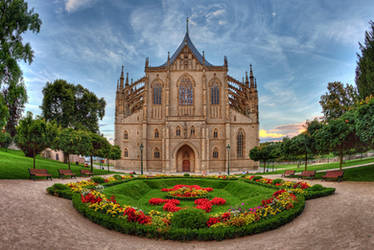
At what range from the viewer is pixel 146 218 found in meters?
7.93

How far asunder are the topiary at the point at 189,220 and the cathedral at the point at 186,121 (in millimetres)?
29444

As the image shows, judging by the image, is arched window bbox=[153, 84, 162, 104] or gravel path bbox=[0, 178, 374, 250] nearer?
gravel path bbox=[0, 178, 374, 250]

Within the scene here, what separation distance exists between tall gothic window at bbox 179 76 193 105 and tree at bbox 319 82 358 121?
23071mm

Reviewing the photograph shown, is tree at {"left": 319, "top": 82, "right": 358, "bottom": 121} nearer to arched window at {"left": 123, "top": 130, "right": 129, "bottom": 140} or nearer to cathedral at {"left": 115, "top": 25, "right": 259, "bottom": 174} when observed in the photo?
cathedral at {"left": 115, "top": 25, "right": 259, "bottom": 174}

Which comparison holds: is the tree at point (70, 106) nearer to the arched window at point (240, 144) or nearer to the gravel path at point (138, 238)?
the arched window at point (240, 144)

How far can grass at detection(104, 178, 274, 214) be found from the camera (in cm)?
1162

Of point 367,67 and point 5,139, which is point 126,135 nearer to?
point 5,139

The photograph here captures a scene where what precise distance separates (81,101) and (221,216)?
38763mm

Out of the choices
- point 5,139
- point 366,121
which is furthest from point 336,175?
point 5,139

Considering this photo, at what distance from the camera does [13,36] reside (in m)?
15.2

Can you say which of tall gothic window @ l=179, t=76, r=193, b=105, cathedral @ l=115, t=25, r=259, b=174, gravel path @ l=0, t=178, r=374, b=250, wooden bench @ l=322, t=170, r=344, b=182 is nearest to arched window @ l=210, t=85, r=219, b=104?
cathedral @ l=115, t=25, r=259, b=174

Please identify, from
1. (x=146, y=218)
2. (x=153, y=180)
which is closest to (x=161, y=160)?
(x=153, y=180)

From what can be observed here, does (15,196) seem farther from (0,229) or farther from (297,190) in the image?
(297,190)

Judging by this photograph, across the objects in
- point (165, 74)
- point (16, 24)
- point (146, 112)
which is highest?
point (165, 74)
